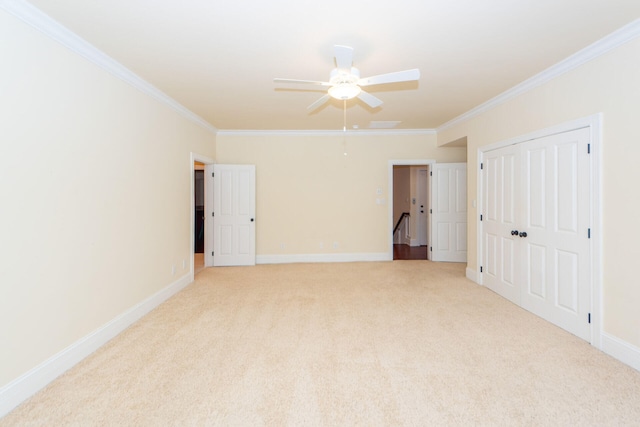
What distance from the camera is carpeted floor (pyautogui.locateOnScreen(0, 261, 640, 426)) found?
6.07 feet

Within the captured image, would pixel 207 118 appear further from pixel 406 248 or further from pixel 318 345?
pixel 406 248

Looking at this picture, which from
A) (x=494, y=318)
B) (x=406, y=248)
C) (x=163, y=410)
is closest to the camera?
(x=163, y=410)

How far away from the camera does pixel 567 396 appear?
2002 millimetres

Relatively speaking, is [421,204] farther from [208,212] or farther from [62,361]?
[62,361]

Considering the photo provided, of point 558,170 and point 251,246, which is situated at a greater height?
point 558,170

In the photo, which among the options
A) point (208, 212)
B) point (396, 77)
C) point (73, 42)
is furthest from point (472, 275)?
point (73, 42)

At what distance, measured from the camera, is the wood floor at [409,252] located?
679 centimetres

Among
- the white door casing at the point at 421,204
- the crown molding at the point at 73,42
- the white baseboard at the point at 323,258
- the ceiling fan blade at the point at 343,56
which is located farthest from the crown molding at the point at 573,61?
the crown molding at the point at 73,42

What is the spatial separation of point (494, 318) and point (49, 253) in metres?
4.03

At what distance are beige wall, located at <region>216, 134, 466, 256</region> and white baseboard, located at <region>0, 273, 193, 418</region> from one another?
2959 mm

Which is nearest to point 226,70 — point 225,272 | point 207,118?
point 207,118

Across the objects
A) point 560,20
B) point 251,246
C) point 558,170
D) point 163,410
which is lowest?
point 163,410

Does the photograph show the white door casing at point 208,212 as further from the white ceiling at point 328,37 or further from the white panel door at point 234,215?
the white ceiling at point 328,37

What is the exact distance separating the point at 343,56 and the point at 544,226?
2724 millimetres
